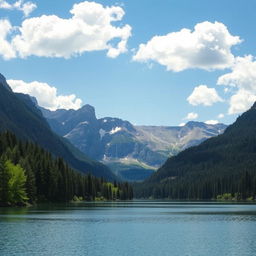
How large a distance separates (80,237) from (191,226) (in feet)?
87.6

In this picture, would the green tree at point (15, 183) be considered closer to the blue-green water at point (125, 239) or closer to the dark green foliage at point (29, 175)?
the dark green foliage at point (29, 175)

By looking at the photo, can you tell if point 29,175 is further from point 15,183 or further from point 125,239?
point 125,239

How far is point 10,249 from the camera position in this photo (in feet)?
188

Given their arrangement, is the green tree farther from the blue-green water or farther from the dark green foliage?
the blue-green water

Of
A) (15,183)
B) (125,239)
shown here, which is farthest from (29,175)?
(125,239)

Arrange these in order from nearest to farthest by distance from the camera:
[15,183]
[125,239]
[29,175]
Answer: [125,239], [15,183], [29,175]

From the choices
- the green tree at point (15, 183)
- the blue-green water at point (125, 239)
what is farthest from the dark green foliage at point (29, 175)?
the blue-green water at point (125, 239)

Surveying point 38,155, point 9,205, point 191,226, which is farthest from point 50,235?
point 38,155

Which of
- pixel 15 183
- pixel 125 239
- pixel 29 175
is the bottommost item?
pixel 125 239

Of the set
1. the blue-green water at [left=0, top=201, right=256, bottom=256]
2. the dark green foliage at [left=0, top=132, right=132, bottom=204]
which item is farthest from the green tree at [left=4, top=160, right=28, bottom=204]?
the blue-green water at [left=0, top=201, right=256, bottom=256]

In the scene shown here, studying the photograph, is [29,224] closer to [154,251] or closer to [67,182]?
[154,251]

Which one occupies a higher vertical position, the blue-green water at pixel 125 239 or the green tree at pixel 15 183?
the green tree at pixel 15 183

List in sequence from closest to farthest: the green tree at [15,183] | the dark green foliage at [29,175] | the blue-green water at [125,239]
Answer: the blue-green water at [125,239] → the green tree at [15,183] → the dark green foliage at [29,175]

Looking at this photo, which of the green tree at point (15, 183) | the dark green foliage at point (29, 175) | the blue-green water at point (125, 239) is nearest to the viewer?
the blue-green water at point (125, 239)
